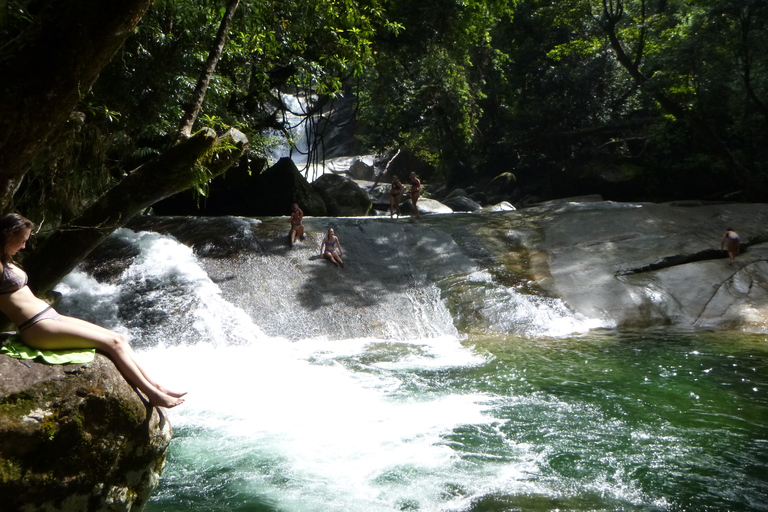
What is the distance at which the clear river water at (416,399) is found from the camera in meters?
5.73

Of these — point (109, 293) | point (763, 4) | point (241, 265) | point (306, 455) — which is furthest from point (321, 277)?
point (763, 4)

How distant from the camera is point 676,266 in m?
14.8

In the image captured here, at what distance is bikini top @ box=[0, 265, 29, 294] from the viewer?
3904 millimetres

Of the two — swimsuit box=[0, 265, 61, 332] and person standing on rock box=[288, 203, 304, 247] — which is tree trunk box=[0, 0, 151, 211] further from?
person standing on rock box=[288, 203, 304, 247]

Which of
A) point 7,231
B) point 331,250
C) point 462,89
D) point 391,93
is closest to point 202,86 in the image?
point 7,231

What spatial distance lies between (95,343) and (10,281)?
0.62 metres

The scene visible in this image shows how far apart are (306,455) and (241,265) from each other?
7.72 metres

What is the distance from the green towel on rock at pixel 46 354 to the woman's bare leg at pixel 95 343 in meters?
0.03

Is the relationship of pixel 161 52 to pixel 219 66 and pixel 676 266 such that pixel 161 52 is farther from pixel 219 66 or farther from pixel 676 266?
pixel 676 266

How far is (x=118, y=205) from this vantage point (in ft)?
19.9

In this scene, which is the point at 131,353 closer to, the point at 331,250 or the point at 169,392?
the point at 169,392

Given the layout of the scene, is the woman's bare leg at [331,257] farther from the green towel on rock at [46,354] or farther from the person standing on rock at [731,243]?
the green towel on rock at [46,354]

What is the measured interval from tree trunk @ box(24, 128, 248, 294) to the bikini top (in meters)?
1.99

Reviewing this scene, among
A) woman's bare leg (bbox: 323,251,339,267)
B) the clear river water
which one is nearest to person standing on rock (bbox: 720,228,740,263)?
the clear river water
